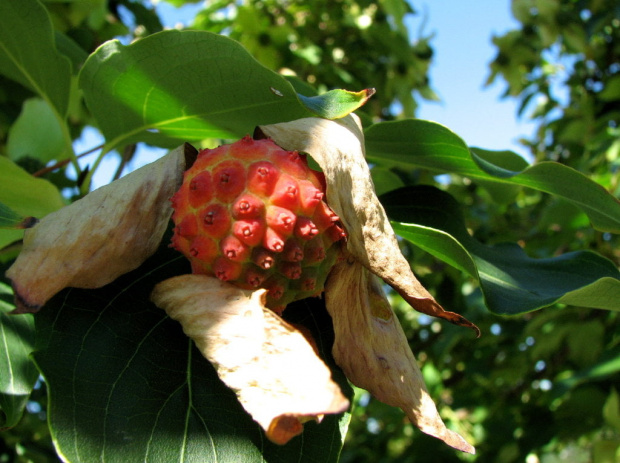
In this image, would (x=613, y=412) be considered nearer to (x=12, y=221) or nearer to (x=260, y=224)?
(x=260, y=224)

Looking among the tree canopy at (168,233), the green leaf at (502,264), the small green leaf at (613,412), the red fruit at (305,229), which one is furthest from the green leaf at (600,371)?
the red fruit at (305,229)

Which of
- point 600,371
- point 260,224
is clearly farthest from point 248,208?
point 600,371

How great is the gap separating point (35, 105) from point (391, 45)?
1651mm

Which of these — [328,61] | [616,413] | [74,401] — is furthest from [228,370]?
[328,61]

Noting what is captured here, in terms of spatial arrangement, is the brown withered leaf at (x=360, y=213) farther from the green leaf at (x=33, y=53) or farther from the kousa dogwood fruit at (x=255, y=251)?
the green leaf at (x=33, y=53)

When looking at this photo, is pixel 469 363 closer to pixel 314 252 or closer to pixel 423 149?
pixel 423 149

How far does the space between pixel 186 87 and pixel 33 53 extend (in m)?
0.27

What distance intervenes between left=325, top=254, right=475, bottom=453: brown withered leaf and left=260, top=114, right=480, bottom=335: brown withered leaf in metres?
0.04

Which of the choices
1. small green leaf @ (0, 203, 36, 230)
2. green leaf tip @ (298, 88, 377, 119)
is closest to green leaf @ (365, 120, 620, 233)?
green leaf tip @ (298, 88, 377, 119)

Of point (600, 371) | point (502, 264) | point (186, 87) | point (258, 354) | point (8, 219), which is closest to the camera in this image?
point (258, 354)

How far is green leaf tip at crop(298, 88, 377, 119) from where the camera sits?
0.58 m

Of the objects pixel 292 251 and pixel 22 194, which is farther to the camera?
pixel 22 194

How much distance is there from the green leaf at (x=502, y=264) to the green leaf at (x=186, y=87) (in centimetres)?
21

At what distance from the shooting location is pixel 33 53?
80cm
